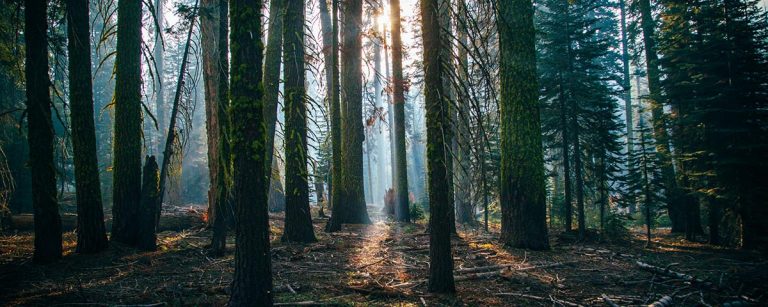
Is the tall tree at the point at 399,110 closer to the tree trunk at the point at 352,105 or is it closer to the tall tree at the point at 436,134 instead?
the tree trunk at the point at 352,105

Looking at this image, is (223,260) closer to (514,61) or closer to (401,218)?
(514,61)

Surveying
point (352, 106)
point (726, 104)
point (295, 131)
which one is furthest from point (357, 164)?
point (726, 104)

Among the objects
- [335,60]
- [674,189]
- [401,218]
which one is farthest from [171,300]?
[674,189]

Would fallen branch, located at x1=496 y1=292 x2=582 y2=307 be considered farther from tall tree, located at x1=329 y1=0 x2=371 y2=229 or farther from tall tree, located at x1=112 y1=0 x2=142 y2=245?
tall tree, located at x1=329 y1=0 x2=371 y2=229

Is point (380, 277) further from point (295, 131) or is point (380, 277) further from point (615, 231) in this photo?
point (615, 231)

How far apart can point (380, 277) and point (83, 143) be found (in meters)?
7.16

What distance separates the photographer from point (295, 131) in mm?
9242

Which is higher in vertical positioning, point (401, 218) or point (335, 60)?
point (335, 60)

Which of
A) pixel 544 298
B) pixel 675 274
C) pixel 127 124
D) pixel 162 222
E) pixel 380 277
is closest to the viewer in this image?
pixel 544 298

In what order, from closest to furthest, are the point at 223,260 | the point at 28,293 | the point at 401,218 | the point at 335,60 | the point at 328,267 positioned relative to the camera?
1. the point at 28,293
2. the point at 328,267
3. the point at 223,260
4. the point at 335,60
5. the point at 401,218

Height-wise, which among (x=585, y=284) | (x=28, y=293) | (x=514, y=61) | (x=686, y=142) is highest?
(x=514, y=61)

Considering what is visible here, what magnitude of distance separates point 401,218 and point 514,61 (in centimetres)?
918

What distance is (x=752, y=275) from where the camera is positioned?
6.31 metres

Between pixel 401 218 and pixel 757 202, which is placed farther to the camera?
pixel 401 218
